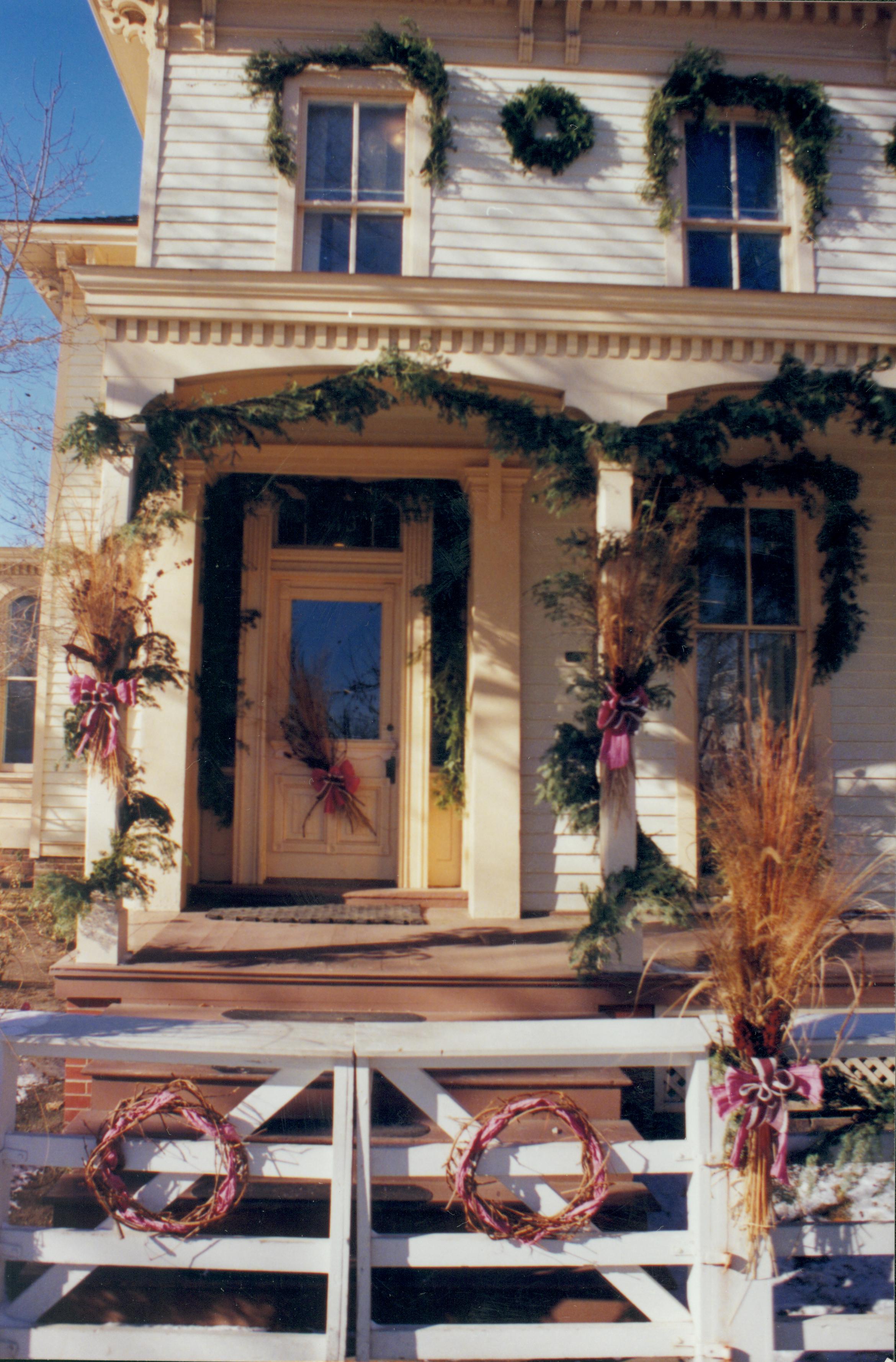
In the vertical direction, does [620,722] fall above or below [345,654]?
below

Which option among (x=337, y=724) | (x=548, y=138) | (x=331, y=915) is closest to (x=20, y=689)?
(x=337, y=724)

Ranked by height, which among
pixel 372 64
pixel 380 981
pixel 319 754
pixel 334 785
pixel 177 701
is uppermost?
pixel 372 64

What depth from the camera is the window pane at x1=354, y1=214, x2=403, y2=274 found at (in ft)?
18.3

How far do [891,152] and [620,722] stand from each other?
434cm

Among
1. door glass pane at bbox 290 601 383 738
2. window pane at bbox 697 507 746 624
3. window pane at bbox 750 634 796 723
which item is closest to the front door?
door glass pane at bbox 290 601 383 738

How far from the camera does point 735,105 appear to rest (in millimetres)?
5590

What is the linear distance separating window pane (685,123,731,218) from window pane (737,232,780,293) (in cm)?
22

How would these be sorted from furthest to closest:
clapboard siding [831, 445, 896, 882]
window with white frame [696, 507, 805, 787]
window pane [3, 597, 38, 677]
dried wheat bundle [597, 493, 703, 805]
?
window pane [3, 597, 38, 677]
window with white frame [696, 507, 805, 787]
clapboard siding [831, 445, 896, 882]
dried wheat bundle [597, 493, 703, 805]

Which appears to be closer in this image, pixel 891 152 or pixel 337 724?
pixel 891 152

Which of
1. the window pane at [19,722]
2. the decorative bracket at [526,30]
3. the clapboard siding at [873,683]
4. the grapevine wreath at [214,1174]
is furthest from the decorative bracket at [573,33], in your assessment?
the window pane at [19,722]

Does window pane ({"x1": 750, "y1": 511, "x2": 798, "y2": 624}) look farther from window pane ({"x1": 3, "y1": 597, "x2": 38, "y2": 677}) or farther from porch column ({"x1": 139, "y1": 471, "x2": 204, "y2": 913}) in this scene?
window pane ({"x1": 3, "y1": 597, "x2": 38, "y2": 677})

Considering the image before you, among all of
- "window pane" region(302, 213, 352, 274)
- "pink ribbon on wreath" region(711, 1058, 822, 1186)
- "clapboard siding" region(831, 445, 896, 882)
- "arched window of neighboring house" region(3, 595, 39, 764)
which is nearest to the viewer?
"pink ribbon on wreath" region(711, 1058, 822, 1186)

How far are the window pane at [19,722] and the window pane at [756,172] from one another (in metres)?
7.39

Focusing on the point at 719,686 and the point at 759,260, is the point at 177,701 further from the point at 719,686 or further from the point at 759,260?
the point at 759,260
